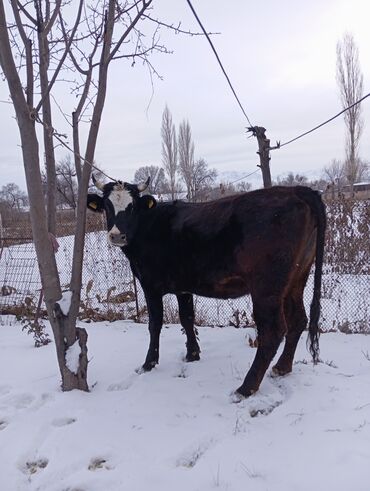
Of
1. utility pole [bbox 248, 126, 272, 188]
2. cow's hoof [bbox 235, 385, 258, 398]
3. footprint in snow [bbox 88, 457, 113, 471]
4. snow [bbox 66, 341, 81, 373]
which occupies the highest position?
utility pole [bbox 248, 126, 272, 188]

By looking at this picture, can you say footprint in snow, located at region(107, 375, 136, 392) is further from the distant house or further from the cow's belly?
the distant house

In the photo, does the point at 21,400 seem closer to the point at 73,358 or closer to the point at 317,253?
the point at 73,358

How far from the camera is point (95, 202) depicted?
4785mm

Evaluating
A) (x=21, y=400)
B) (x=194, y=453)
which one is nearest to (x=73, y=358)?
(x=21, y=400)

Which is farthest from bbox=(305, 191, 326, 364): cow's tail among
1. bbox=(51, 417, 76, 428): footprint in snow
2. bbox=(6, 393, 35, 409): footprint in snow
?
bbox=(6, 393, 35, 409): footprint in snow

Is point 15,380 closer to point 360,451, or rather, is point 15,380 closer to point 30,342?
point 30,342

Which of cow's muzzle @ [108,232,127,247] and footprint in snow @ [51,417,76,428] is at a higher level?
cow's muzzle @ [108,232,127,247]

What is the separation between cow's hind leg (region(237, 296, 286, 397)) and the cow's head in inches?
60.9

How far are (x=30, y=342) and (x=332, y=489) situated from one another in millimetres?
4749

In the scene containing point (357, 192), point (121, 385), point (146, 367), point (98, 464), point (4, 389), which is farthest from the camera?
point (357, 192)

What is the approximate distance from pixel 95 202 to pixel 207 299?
3210 mm

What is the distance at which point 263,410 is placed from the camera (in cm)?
350

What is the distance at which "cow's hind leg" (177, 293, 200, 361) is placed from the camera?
479 cm

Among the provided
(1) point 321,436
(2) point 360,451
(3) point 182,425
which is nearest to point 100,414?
(3) point 182,425
